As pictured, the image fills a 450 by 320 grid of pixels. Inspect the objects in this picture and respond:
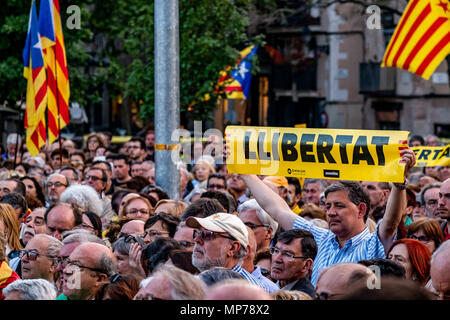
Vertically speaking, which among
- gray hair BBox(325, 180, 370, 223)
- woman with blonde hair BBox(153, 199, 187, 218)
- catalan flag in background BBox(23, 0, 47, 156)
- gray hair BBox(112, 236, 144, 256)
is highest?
catalan flag in background BBox(23, 0, 47, 156)

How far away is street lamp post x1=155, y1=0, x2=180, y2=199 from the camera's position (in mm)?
10031

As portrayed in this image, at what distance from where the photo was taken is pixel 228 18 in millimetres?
18016

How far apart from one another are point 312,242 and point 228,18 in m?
12.6

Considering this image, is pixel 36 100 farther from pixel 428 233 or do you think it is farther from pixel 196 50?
pixel 428 233

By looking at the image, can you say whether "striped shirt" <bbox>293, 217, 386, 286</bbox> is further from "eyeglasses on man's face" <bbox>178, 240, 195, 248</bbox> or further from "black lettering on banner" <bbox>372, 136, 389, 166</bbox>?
"eyeglasses on man's face" <bbox>178, 240, 195, 248</bbox>

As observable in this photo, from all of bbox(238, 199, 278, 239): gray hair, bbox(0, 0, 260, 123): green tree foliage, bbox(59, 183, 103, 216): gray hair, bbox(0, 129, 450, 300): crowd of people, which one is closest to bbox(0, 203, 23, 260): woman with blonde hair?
bbox(0, 129, 450, 300): crowd of people

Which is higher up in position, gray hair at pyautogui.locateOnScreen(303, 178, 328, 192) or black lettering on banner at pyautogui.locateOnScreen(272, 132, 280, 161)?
black lettering on banner at pyautogui.locateOnScreen(272, 132, 280, 161)

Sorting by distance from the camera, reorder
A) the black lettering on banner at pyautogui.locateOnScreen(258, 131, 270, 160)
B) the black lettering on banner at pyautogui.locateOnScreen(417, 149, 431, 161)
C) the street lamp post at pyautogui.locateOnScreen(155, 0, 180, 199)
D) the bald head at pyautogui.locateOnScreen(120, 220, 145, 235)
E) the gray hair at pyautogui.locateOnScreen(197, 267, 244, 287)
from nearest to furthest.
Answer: the gray hair at pyautogui.locateOnScreen(197, 267, 244, 287), the black lettering on banner at pyautogui.locateOnScreen(258, 131, 270, 160), the bald head at pyautogui.locateOnScreen(120, 220, 145, 235), the black lettering on banner at pyautogui.locateOnScreen(417, 149, 431, 161), the street lamp post at pyautogui.locateOnScreen(155, 0, 180, 199)

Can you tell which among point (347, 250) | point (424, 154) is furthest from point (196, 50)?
point (347, 250)

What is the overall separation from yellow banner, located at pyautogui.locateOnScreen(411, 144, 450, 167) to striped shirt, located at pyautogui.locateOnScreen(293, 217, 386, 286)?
305cm

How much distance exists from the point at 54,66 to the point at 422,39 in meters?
5.29

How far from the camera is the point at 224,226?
5.43 metres
